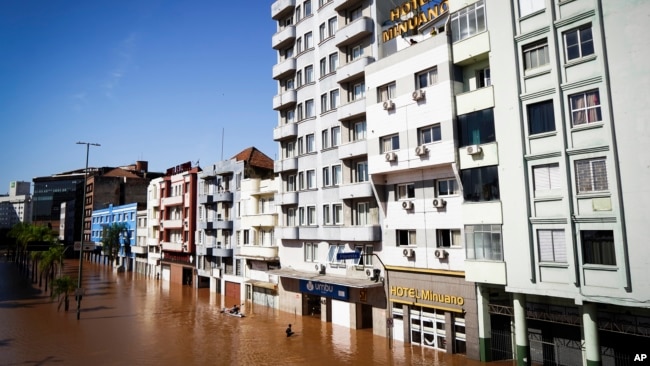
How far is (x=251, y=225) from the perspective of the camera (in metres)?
49.4

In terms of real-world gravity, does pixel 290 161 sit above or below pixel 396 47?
below

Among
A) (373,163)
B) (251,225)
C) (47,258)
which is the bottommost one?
(47,258)

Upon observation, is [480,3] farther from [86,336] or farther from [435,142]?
[86,336]

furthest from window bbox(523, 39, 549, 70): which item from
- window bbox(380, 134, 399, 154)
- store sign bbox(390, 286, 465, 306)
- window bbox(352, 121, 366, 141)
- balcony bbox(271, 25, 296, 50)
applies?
balcony bbox(271, 25, 296, 50)

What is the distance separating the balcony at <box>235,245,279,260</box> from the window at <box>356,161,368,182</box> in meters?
14.3

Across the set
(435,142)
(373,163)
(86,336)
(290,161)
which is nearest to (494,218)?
(435,142)

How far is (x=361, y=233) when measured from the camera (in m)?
33.8

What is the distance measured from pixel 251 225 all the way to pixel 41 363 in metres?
24.6

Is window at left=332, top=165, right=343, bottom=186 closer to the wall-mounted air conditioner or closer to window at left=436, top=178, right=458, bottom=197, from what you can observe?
the wall-mounted air conditioner

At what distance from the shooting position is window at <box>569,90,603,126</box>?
20.6m

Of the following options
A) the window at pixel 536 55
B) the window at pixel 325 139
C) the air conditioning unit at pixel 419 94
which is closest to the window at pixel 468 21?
the window at pixel 536 55

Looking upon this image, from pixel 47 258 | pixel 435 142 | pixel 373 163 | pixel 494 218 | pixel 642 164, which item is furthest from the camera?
pixel 47 258

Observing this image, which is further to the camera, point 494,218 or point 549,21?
point 494,218

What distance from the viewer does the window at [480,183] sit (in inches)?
977
